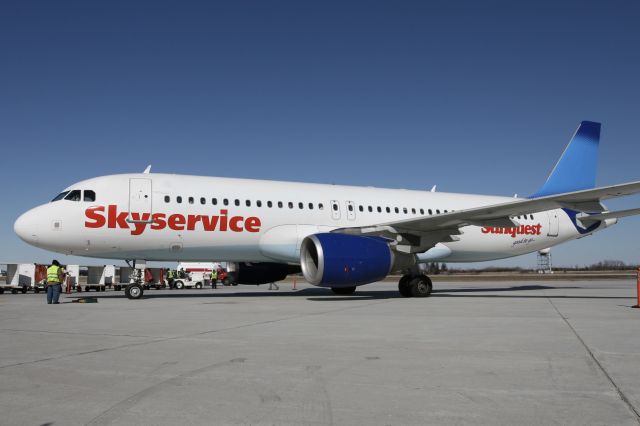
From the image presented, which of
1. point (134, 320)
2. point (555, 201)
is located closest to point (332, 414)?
point (134, 320)

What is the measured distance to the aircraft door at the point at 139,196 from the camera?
15.9 meters

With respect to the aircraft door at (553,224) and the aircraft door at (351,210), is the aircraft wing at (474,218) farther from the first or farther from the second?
the aircraft door at (553,224)

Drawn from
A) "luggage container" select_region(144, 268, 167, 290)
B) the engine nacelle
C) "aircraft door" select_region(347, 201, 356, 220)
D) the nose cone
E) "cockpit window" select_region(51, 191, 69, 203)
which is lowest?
"luggage container" select_region(144, 268, 167, 290)

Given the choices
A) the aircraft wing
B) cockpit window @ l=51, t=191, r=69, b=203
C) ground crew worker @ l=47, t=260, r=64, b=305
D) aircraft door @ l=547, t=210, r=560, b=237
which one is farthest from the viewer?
aircraft door @ l=547, t=210, r=560, b=237

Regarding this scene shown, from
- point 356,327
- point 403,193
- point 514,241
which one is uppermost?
point 403,193

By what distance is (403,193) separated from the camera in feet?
68.8

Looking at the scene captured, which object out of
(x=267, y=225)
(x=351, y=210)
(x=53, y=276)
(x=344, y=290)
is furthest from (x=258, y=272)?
(x=53, y=276)

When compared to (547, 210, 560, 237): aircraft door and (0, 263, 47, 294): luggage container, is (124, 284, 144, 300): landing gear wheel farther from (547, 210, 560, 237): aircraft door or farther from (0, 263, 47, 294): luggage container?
(547, 210, 560, 237): aircraft door

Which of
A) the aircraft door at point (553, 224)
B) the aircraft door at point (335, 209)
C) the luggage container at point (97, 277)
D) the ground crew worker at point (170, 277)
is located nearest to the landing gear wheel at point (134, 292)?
the aircraft door at point (335, 209)

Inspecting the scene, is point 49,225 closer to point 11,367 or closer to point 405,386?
point 11,367

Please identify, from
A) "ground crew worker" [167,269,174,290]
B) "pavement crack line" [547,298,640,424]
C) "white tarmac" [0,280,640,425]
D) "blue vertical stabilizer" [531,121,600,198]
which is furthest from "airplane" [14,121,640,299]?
"ground crew worker" [167,269,174,290]

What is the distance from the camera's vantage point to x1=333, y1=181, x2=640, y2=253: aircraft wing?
14.0m

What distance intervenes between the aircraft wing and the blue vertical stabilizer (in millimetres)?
5237

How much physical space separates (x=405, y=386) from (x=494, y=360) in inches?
64.4
